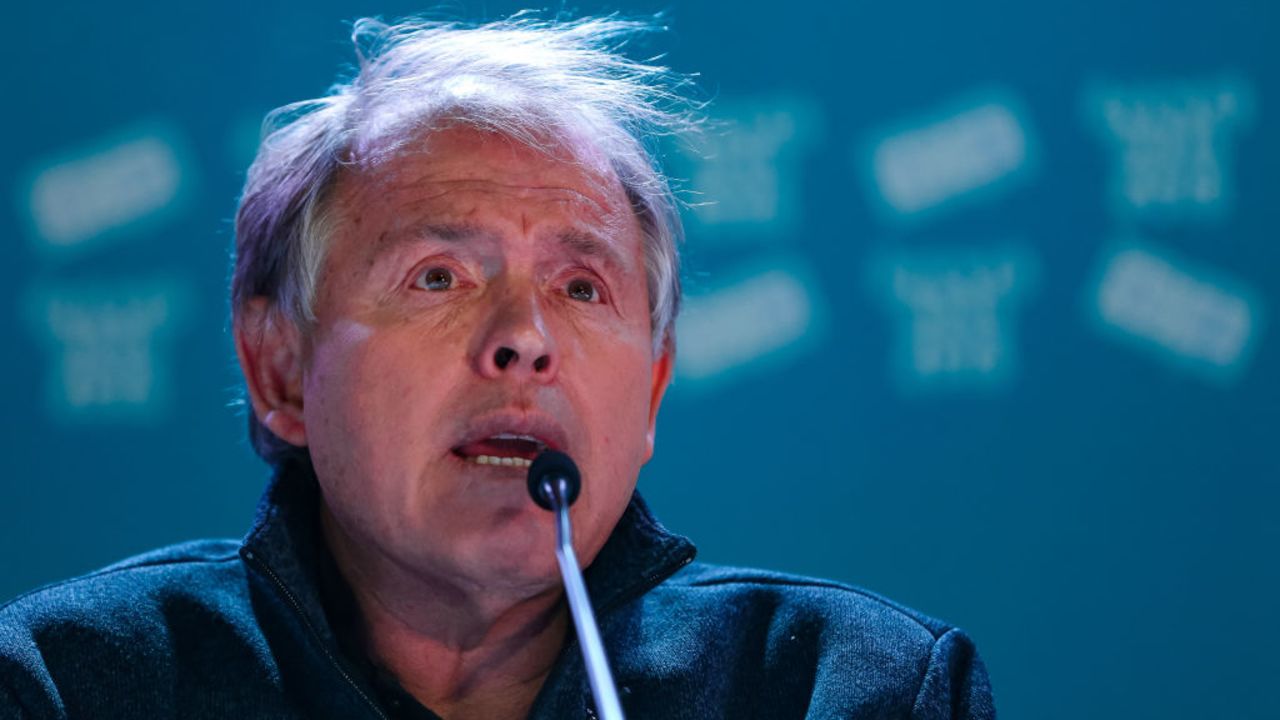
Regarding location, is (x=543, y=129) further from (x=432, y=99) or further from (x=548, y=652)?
(x=548, y=652)

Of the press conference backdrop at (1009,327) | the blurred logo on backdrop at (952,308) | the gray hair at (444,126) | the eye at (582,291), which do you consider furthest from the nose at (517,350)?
the blurred logo on backdrop at (952,308)

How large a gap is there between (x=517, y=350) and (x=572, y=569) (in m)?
0.35

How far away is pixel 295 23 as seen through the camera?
225cm

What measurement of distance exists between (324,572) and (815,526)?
1.13 meters

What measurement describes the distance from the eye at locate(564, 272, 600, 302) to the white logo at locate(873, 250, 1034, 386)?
3.41ft

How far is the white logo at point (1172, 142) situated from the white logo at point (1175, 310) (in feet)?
0.35

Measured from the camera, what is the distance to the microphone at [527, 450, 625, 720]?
2.63ft

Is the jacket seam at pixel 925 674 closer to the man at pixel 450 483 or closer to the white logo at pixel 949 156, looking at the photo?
the man at pixel 450 483

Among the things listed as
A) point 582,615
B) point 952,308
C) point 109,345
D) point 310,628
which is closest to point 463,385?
point 310,628

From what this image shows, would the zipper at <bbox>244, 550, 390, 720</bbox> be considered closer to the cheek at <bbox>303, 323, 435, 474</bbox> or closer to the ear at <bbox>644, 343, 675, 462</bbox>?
the cheek at <bbox>303, 323, 435, 474</bbox>

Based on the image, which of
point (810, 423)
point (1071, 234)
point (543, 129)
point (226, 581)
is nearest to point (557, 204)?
point (543, 129)

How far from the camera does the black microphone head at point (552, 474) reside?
1104 millimetres

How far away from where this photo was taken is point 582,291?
1424 millimetres

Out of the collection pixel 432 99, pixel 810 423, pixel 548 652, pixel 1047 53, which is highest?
pixel 432 99
